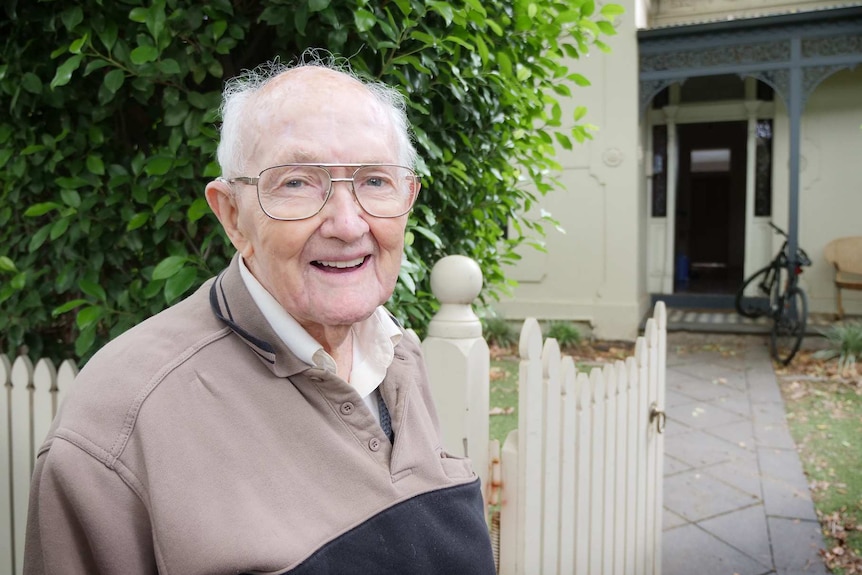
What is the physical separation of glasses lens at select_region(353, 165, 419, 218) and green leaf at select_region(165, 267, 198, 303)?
2.59 ft

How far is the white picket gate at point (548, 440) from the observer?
A: 181 cm

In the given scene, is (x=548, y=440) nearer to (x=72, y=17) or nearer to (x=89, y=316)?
(x=89, y=316)

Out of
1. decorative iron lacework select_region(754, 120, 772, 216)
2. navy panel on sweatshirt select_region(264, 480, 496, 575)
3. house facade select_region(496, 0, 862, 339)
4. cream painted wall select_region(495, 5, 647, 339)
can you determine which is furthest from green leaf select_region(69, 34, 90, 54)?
decorative iron lacework select_region(754, 120, 772, 216)

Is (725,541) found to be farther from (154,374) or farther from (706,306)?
(706,306)

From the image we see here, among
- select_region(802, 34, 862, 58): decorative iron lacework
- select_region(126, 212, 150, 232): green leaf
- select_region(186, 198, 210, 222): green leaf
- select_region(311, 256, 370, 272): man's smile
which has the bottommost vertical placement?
select_region(311, 256, 370, 272): man's smile

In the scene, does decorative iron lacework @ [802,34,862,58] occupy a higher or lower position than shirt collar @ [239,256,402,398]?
higher

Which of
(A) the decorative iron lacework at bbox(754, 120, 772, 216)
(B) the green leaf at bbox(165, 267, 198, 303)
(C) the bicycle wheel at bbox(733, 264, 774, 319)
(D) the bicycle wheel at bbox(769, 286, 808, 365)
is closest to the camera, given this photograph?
(B) the green leaf at bbox(165, 267, 198, 303)

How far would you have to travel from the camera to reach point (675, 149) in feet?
33.3

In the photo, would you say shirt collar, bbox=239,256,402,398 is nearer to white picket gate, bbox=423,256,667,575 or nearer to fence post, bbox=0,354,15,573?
white picket gate, bbox=423,256,667,575

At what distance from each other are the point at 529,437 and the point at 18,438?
5.28 ft

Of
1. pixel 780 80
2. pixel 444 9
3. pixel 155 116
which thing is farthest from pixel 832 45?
pixel 155 116

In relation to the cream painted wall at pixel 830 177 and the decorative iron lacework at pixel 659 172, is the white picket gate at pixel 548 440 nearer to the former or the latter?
the cream painted wall at pixel 830 177

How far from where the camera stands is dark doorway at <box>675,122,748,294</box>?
42.8 ft

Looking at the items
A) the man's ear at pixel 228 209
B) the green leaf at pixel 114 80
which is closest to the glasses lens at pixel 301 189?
the man's ear at pixel 228 209
